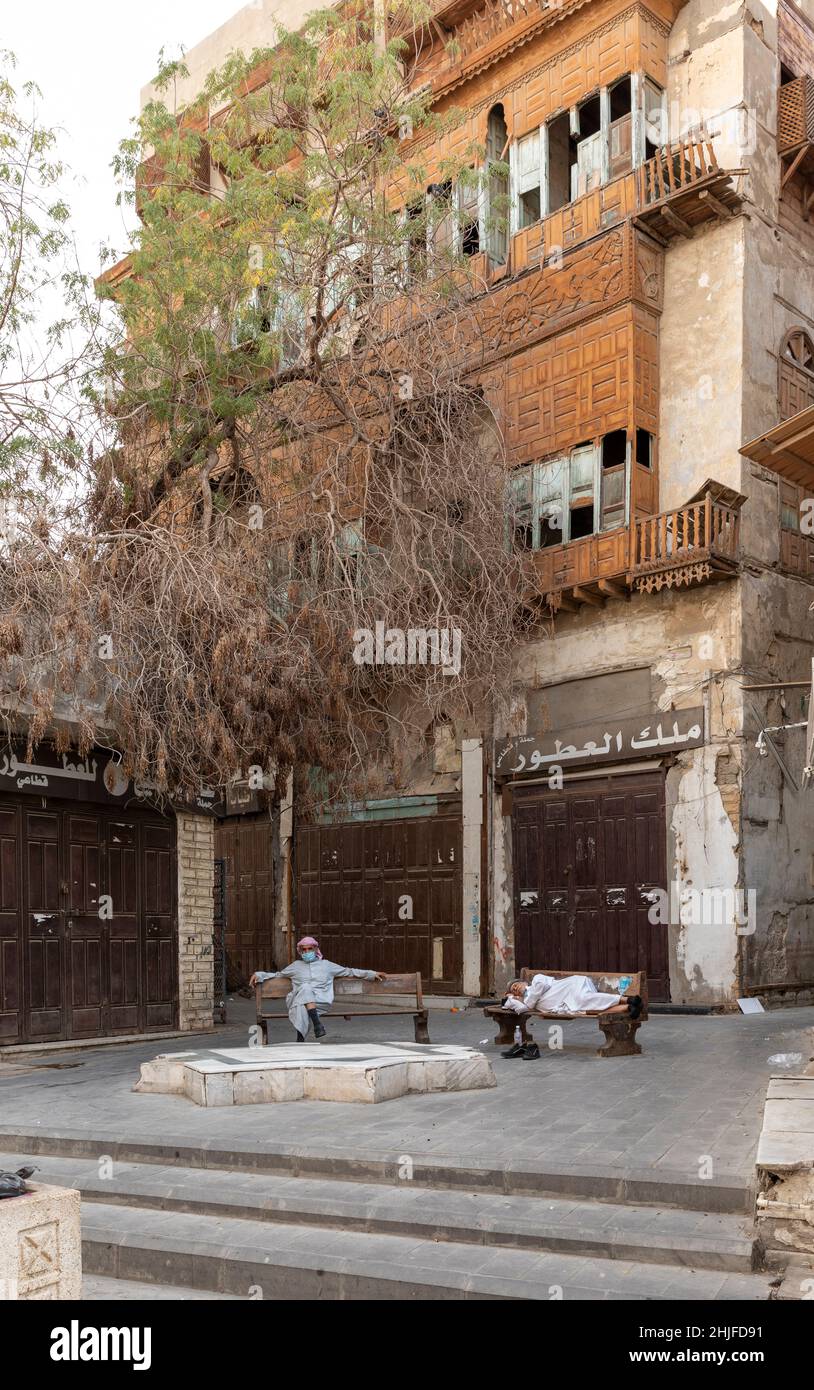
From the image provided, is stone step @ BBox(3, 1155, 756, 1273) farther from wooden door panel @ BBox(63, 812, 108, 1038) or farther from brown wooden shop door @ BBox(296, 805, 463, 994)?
brown wooden shop door @ BBox(296, 805, 463, 994)

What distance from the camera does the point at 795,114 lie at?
58.1ft

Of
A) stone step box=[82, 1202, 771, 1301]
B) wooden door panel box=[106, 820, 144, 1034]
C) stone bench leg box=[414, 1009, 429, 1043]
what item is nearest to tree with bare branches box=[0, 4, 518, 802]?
wooden door panel box=[106, 820, 144, 1034]

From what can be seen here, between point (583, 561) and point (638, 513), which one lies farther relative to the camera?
point (583, 561)

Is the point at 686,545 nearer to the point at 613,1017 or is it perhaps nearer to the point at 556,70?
the point at 613,1017

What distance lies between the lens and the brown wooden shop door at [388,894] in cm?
1934

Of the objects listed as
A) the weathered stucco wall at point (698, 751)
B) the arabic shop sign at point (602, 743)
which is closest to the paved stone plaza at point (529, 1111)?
the weathered stucco wall at point (698, 751)

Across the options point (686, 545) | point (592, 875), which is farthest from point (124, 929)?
point (686, 545)

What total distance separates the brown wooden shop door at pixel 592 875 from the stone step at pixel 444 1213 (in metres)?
9.98

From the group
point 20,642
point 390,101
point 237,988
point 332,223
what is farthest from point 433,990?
point 390,101

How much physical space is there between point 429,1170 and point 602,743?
10.8 metres

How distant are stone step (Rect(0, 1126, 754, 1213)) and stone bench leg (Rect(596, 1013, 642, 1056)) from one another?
450 centimetres

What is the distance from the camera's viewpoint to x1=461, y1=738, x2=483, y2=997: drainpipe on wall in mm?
18781

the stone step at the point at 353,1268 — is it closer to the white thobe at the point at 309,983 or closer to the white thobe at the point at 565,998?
the white thobe at the point at 565,998
